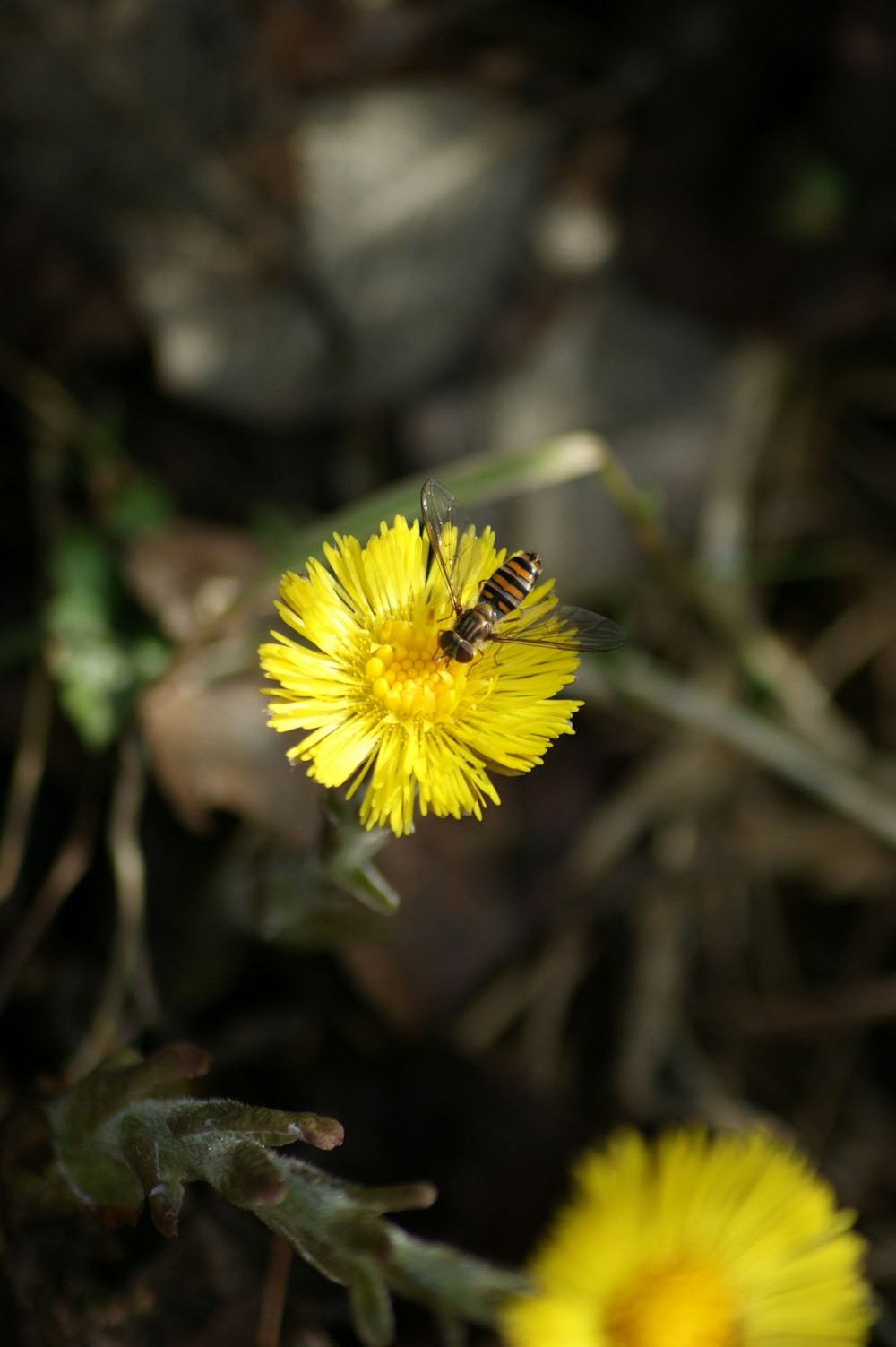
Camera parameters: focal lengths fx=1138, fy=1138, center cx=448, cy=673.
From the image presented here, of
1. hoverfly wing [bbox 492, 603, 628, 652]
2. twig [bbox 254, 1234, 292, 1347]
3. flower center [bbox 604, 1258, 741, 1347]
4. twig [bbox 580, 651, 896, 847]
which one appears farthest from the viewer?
twig [bbox 580, 651, 896, 847]

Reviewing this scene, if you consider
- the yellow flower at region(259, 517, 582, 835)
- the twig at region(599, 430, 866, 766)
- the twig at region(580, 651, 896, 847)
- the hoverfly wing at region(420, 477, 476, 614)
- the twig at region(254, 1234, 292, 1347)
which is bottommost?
the twig at region(254, 1234, 292, 1347)

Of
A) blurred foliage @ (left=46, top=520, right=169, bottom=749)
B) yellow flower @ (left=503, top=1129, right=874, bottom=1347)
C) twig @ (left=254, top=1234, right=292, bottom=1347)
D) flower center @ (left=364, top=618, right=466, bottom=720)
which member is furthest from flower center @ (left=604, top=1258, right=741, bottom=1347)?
blurred foliage @ (left=46, top=520, right=169, bottom=749)

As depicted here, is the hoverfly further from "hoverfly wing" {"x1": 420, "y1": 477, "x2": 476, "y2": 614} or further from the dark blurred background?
the dark blurred background

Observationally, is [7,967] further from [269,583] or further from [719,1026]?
[719,1026]

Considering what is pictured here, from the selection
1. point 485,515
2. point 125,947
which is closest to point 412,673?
point 125,947

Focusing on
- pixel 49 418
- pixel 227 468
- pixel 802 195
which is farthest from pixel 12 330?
pixel 802 195

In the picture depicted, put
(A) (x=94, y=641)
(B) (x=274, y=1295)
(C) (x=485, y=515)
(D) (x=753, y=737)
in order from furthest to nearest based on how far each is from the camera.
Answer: (C) (x=485, y=515) → (D) (x=753, y=737) → (A) (x=94, y=641) → (B) (x=274, y=1295)

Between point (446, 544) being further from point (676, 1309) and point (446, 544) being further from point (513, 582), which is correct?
point (676, 1309)
